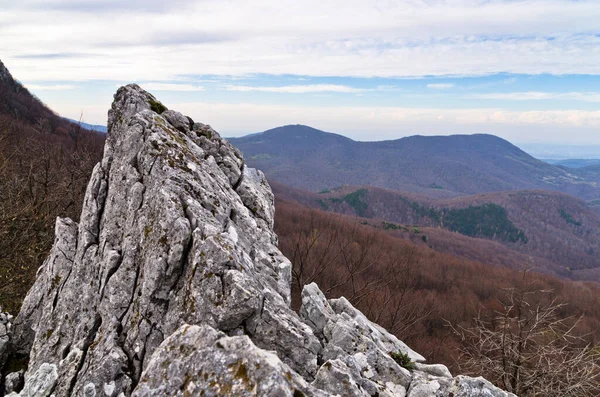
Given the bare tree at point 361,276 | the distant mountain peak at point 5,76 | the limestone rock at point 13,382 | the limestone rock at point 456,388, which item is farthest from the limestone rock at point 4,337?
the distant mountain peak at point 5,76

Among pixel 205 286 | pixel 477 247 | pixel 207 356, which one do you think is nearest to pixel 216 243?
pixel 205 286

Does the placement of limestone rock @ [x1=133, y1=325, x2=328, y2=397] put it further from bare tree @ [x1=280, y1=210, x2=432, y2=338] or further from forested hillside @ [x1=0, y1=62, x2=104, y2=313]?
bare tree @ [x1=280, y1=210, x2=432, y2=338]

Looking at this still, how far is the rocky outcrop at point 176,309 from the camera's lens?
→ 19.7 ft

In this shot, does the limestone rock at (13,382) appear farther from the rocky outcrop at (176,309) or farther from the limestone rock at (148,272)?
the limestone rock at (148,272)

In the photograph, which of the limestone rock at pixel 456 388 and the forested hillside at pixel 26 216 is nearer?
the limestone rock at pixel 456 388

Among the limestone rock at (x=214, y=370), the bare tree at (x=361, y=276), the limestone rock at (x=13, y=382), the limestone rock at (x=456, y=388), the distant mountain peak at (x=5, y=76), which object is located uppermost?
the distant mountain peak at (x=5, y=76)

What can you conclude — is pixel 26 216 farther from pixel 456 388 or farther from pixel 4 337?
pixel 456 388

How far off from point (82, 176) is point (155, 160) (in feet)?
75.1

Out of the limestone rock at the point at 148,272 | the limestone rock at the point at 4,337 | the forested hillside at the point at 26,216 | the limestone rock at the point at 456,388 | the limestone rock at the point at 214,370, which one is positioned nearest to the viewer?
the limestone rock at the point at 214,370

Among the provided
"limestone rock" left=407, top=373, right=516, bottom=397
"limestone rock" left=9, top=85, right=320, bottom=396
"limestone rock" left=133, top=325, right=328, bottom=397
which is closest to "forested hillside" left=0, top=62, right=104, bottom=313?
"limestone rock" left=9, top=85, right=320, bottom=396

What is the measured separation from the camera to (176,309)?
25.5ft

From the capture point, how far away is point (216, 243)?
7.90 meters

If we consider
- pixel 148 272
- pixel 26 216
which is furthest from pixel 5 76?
pixel 148 272

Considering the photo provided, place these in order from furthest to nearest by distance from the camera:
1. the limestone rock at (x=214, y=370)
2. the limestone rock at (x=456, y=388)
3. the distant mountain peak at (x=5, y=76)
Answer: the distant mountain peak at (x=5, y=76) < the limestone rock at (x=456, y=388) < the limestone rock at (x=214, y=370)
